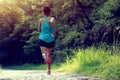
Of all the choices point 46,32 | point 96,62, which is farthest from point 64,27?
point 46,32

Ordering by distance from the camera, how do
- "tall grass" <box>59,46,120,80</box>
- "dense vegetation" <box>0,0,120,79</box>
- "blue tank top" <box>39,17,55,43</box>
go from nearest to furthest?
"blue tank top" <box>39,17,55,43</box>, "tall grass" <box>59,46,120,80</box>, "dense vegetation" <box>0,0,120,79</box>

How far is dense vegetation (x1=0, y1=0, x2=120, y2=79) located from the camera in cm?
1806

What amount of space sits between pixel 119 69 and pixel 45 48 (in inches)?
84.0

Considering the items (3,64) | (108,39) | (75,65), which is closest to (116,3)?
(108,39)

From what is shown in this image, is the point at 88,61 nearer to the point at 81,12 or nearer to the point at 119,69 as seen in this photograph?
the point at 119,69

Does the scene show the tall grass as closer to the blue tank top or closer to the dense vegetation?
the dense vegetation

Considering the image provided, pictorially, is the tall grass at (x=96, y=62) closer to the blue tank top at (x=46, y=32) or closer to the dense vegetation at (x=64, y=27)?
the dense vegetation at (x=64, y=27)

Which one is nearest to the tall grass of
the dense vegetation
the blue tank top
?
the dense vegetation

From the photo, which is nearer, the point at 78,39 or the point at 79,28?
the point at 78,39

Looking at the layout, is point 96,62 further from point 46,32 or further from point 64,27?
point 64,27

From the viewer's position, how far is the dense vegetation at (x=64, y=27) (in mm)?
18062

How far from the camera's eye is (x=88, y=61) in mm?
13398

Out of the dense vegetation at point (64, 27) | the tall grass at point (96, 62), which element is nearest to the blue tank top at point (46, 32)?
the tall grass at point (96, 62)

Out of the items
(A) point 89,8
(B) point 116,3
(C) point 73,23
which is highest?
(B) point 116,3
